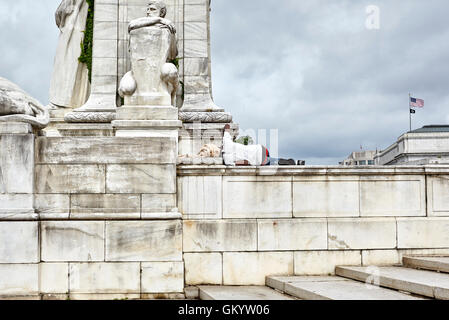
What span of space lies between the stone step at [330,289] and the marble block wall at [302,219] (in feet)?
1.82

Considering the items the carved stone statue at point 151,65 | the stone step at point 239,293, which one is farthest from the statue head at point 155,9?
the stone step at point 239,293

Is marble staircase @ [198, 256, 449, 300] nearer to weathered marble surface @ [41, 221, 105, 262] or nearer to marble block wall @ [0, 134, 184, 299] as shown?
marble block wall @ [0, 134, 184, 299]

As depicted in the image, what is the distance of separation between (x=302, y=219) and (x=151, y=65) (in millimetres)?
4868

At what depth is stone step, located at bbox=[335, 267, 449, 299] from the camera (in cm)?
663

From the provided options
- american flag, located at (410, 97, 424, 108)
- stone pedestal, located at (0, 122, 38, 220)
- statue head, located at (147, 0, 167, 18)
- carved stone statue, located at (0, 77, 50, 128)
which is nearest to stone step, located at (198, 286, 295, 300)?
stone pedestal, located at (0, 122, 38, 220)

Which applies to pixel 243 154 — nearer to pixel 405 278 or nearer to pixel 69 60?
pixel 405 278

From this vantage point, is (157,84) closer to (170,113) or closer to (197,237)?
(170,113)

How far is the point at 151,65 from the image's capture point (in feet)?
35.9

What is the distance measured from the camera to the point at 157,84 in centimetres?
1083

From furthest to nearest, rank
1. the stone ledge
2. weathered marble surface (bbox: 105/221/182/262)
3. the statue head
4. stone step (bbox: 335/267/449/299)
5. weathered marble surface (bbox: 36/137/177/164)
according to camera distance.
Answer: the statue head, the stone ledge, weathered marble surface (bbox: 36/137/177/164), weathered marble surface (bbox: 105/221/182/262), stone step (bbox: 335/267/449/299)

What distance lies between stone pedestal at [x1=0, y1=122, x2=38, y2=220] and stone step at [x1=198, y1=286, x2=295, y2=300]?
313cm
